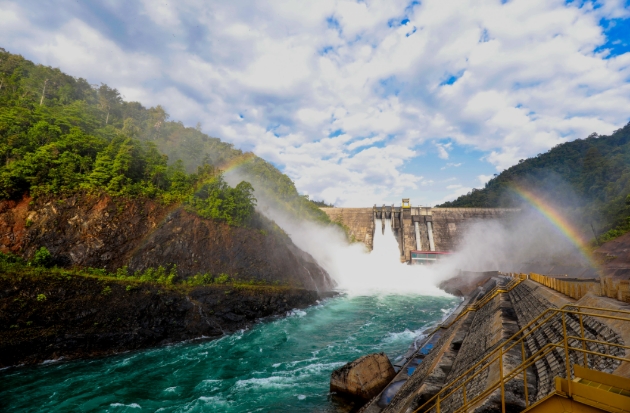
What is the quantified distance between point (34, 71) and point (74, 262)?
154 feet

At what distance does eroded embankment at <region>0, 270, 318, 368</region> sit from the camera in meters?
14.5

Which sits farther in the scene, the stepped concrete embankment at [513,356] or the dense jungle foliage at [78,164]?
the dense jungle foliage at [78,164]

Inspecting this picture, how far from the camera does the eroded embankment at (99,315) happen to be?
47.5 ft

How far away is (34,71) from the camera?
46.4 meters

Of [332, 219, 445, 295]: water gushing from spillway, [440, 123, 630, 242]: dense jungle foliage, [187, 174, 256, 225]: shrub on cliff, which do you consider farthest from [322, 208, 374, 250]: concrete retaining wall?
[187, 174, 256, 225]: shrub on cliff

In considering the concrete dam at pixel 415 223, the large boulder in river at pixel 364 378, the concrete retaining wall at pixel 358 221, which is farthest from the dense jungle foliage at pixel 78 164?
the concrete dam at pixel 415 223

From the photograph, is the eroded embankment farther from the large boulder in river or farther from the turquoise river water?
the large boulder in river

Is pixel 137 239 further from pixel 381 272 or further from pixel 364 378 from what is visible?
pixel 381 272

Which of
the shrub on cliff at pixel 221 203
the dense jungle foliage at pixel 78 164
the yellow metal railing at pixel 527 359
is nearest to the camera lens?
the yellow metal railing at pixel 527 359

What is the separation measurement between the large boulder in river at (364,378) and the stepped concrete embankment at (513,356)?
51 centimetres

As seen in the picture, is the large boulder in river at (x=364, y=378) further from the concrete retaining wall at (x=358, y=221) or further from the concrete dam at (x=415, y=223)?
the concrete retaining wall at (x=358, y=221)

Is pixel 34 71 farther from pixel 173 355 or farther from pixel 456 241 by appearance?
pixel 456 241

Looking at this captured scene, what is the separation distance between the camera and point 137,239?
21.9 meters

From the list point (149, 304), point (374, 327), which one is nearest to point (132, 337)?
point (149, 304)
